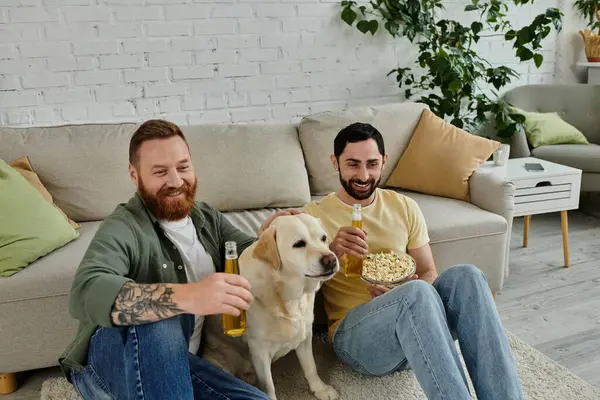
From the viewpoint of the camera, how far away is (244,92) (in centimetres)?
338

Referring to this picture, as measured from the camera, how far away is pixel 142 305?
1325mm

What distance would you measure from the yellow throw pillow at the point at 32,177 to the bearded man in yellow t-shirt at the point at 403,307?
1114mm

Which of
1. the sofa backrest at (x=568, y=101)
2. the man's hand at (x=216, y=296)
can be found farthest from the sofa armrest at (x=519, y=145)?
the man's hand at (x=216, y=296)

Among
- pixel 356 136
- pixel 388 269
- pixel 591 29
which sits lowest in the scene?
pixel 388 269

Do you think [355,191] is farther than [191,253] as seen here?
Yes

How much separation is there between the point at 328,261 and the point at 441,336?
0.36m

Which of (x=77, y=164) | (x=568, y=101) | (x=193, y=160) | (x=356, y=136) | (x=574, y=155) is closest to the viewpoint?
(x=356, y=136)

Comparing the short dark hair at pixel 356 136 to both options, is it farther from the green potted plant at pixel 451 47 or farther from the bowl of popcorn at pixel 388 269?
the green potted plant at pixel 451 47

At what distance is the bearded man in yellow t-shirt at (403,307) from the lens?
1.56m

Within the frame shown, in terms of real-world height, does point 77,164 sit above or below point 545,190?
above

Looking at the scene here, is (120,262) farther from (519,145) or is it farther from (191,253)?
(519,145)

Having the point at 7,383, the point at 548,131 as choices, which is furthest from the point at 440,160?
the point at 7,383

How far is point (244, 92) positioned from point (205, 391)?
2.14 m

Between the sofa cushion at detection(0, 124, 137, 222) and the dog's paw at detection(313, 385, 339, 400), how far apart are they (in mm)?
1229
